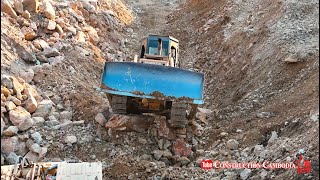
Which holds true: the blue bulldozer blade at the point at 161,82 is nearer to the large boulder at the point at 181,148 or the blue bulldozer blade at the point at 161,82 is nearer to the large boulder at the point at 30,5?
the large boulder at the point at 181,148

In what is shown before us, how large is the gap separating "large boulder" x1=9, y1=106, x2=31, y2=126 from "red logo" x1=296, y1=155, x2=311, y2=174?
170 inches

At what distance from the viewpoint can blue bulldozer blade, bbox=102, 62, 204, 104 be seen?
7.15 m

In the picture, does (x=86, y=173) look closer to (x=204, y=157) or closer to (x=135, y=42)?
(x=204, y=157)

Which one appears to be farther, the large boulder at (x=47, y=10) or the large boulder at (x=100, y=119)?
the large boulder at (x=47, y=10)

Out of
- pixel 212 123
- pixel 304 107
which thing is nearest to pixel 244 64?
pixel 212 123

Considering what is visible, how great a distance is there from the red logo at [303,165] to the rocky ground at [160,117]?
96 millimetres

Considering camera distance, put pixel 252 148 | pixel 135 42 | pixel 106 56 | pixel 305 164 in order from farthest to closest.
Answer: pixel 135 42, pixel 106 56, pixel 252 148, pixel 305 164

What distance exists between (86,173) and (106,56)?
5803 mm

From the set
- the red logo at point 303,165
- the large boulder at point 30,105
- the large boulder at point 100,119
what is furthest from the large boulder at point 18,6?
the red logo at point 303,165

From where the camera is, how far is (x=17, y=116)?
6.89 m

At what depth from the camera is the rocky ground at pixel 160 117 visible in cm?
652

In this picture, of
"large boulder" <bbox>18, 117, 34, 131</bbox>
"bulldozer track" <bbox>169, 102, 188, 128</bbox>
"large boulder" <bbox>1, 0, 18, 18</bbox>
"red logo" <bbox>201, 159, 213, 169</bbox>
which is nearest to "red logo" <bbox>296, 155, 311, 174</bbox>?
"red logo" <bbox>201, 159, 213, 169</bbox>

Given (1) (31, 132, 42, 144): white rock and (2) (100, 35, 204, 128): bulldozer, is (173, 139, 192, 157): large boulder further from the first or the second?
(1) (31, 132, 42, 144): white rock

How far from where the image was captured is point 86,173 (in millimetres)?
5500
